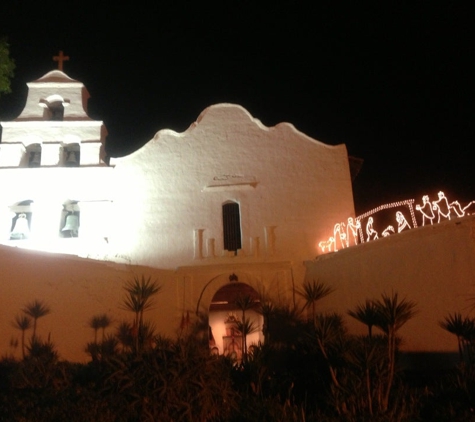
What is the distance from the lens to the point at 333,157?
17.2 metres

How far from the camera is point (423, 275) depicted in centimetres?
1141

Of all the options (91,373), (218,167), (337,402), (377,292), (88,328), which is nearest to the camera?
(337,402)

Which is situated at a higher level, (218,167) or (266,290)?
(218,167)

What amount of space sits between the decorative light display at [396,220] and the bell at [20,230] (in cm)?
961

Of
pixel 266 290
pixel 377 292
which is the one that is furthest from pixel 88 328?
pixel 377 292

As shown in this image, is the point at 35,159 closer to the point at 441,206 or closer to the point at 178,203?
the point at 178,203

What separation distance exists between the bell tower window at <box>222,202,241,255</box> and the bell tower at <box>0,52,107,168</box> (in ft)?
15.4

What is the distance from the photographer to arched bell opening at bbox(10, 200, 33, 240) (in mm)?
15750

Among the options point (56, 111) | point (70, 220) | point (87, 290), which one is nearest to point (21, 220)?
point (70, 220)

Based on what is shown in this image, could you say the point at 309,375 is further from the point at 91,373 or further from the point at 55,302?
the point at 55,302

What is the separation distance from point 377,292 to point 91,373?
7242 mm

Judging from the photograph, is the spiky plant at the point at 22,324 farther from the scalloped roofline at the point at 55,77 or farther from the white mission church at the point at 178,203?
the scalloped roofline at the point at 55,77

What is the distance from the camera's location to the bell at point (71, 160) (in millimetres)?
17266

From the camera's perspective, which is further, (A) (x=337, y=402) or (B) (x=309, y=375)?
(B) (x=309, y=375)
